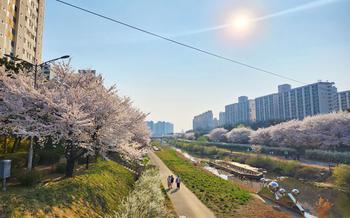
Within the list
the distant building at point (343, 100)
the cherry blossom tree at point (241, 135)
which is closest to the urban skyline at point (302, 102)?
the distant building at point (343, 100)

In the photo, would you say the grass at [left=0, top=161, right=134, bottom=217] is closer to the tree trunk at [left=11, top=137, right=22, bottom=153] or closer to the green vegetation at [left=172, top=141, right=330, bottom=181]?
the tree trunk at [left=11, top=137, right=22, bottom=153]

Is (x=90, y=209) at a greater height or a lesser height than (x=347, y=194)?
greater

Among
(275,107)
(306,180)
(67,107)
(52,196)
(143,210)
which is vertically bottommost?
(306,180)

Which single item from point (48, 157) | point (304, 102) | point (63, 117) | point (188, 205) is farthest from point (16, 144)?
point (304, 102)

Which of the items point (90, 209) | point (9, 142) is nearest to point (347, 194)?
point (90, 209)

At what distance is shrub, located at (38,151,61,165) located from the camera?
19297 millimetres

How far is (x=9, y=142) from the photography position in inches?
933

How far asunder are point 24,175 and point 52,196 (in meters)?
2.97

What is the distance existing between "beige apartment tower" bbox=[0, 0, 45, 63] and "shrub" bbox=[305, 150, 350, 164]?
58.1 m

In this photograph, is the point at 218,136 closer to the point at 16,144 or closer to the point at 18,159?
the point at 16,144

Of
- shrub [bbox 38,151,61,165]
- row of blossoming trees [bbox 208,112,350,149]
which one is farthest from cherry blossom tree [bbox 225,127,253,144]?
shrub [bbox 38,151,61,165]

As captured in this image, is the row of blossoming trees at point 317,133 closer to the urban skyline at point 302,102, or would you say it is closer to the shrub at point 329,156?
the shrub at point 329,156

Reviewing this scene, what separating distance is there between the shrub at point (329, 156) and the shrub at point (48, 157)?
44253mm

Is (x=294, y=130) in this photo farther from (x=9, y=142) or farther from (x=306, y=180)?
(x=9, y=142)
